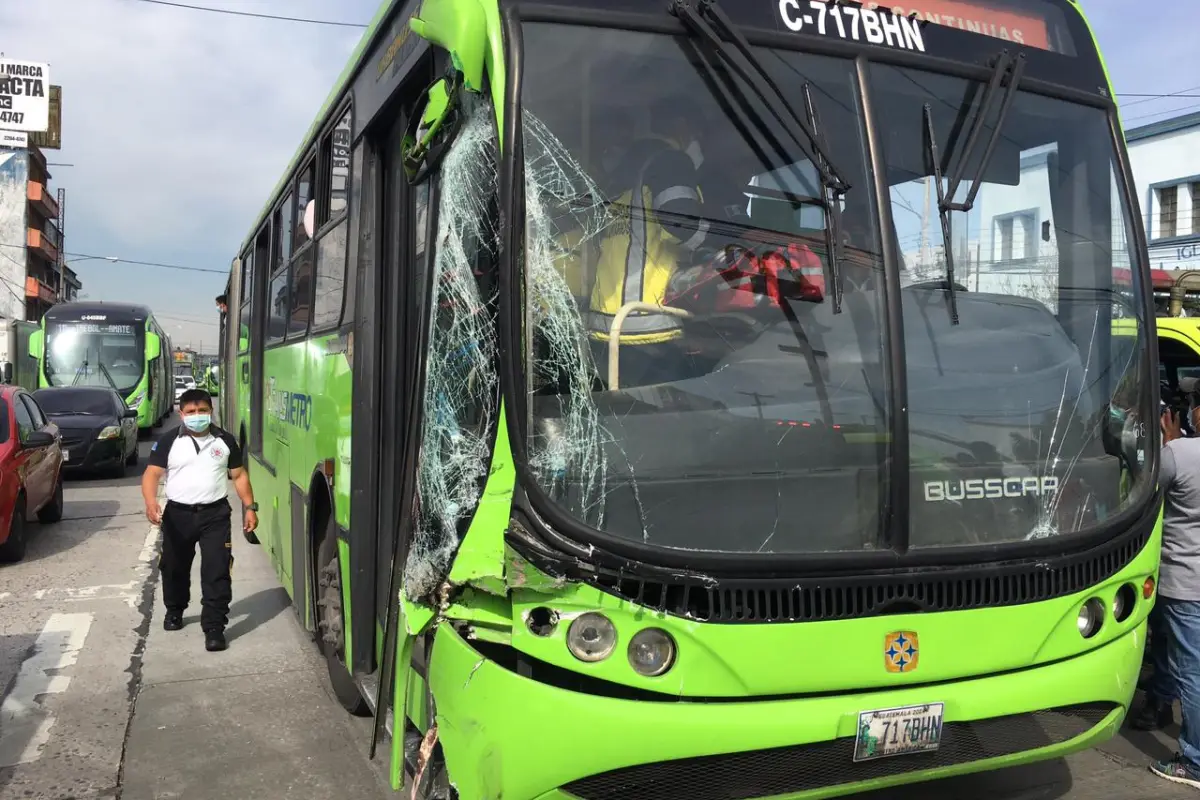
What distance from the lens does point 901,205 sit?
3.14 meters

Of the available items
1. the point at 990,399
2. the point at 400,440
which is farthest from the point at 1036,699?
the point at 400,440

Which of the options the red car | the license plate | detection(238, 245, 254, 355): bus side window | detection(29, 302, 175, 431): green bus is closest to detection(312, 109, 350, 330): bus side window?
the license plate

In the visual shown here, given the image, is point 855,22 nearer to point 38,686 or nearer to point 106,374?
point 38,686

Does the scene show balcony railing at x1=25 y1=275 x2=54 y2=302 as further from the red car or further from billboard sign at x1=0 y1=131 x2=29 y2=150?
the red car

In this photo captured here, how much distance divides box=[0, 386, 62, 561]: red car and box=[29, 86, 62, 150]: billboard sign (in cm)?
4813

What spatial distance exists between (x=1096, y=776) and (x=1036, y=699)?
1709mm

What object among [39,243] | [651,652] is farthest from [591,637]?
[39,243]

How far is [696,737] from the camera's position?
270 centimetres

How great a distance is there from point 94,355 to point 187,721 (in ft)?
66.6

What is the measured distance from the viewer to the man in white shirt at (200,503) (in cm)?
621

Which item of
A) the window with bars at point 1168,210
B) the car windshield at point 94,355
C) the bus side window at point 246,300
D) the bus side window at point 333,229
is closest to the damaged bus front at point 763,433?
the bus side window at point 333,229

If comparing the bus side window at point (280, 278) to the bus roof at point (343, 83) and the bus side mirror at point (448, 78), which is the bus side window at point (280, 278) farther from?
the bus side mirror at point (448, 78)

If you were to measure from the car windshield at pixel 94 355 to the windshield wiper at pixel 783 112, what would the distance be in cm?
2250

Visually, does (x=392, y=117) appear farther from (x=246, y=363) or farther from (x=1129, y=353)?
(x=246, y=363)
